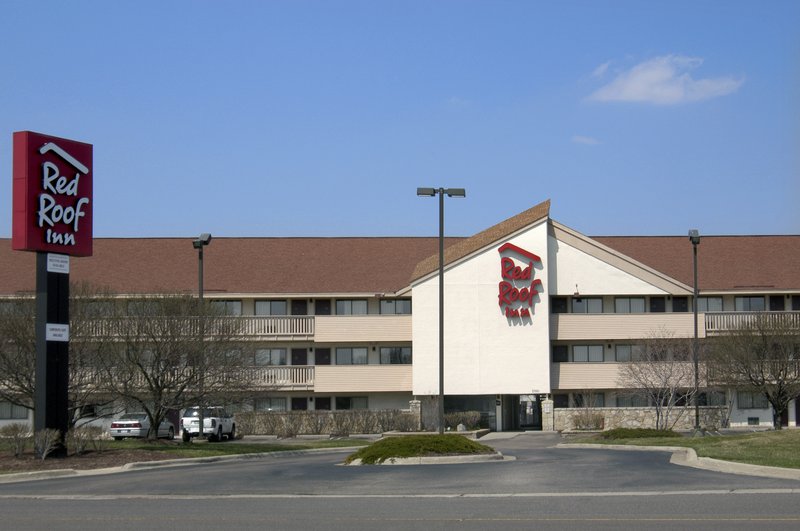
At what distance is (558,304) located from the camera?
57.2 m

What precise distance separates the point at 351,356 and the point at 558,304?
37.9 feet

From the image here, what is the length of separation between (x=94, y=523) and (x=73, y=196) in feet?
51.2

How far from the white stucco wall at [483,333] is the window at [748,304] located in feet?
35.7

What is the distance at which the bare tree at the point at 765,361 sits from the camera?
4853 centimetres

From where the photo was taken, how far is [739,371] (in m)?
49.3

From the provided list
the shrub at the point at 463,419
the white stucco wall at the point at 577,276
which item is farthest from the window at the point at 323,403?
the white stucco wall at the point at 577,276

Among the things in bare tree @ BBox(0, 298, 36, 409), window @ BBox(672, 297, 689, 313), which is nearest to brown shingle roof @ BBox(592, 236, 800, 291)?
window @ BBox(672, 297, 689, 313)

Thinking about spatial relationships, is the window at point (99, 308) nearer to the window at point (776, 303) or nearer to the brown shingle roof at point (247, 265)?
the brown shingle roof at point (247, 265)

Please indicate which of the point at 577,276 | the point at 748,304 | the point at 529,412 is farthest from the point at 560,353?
Answer: the point at 748,304

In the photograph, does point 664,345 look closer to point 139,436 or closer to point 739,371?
point 739,371

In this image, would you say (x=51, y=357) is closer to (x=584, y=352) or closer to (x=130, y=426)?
(x=130, y=426)

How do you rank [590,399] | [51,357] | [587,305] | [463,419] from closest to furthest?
[51,357] < [463,419] < [590,399] < [587,305]

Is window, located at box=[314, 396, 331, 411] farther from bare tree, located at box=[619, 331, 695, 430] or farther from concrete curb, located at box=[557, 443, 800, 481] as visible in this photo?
concrete curb, located at box=[557, 443, 800, 481]

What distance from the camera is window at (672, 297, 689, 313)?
5691 centimetres
